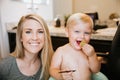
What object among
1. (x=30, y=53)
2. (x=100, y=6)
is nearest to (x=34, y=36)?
(x=30, y=53)

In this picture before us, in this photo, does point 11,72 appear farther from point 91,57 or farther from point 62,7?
point 62,7

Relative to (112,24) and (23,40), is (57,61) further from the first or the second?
(112,24)

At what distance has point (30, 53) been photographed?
3.72 ft

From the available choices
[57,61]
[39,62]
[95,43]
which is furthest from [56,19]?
[57,61]

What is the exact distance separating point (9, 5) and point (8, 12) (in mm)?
77

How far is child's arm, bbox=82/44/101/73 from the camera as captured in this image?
2.93 feet

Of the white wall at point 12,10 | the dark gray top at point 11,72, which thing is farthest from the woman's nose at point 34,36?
the white wall at point 12,10

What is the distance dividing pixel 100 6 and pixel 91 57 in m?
1.47

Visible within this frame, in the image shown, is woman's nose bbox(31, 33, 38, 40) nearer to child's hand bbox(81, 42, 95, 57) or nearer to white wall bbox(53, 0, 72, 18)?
child's hand bbox(81, 42, 95, 57)

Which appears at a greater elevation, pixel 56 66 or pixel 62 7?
pixel 62 7

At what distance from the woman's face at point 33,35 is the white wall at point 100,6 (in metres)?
1.40

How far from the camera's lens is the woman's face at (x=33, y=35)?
100 centimetres

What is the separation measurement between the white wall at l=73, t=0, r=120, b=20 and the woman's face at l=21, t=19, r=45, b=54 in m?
1.40

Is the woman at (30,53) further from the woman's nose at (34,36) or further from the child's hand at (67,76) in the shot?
the child's hand at (67,76)
